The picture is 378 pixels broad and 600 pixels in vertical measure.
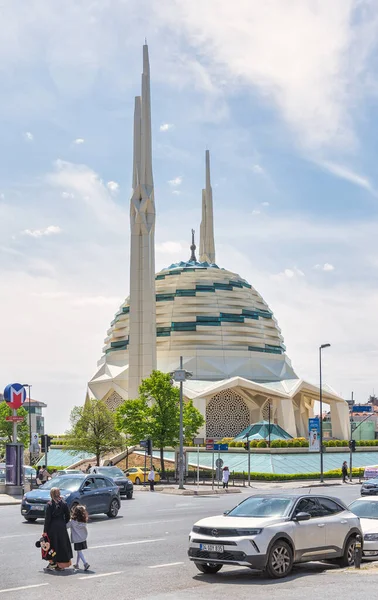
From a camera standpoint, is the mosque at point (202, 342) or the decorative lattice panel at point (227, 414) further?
the decorative lattice panel at point (227, 414)

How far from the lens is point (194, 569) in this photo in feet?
50.5

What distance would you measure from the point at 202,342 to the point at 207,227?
28.5 meters

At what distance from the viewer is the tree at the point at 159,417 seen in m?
58.8

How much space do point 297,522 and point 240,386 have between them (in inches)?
3163

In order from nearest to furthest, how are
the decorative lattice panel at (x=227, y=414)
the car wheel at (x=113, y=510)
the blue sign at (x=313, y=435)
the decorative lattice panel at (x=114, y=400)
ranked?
the car wheel at (x=113, y=510)
the blue sign at (x=313, y=435)
the decorative lattice panel at (x=227, y=414)
the decorative lattice panel at (x=114, y=400)

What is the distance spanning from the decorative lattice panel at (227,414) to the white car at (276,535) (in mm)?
78739

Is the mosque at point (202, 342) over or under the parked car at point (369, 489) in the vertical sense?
over

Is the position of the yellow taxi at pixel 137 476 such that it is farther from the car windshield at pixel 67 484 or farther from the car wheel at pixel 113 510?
the car windshield at pixel 67 484

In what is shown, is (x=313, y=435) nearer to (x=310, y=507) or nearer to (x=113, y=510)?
(x=113, y=510)

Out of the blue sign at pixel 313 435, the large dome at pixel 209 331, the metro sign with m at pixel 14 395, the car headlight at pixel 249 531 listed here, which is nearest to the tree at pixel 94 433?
the blue sign at pixel 313 435

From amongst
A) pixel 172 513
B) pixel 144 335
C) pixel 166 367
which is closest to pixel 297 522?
pixel 172 513

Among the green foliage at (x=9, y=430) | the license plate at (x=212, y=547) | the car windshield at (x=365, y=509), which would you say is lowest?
the license plate at (x=212, y=547)

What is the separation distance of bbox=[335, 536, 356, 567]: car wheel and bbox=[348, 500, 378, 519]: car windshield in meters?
2.59

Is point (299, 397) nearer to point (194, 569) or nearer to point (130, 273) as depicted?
point (130, 273)
